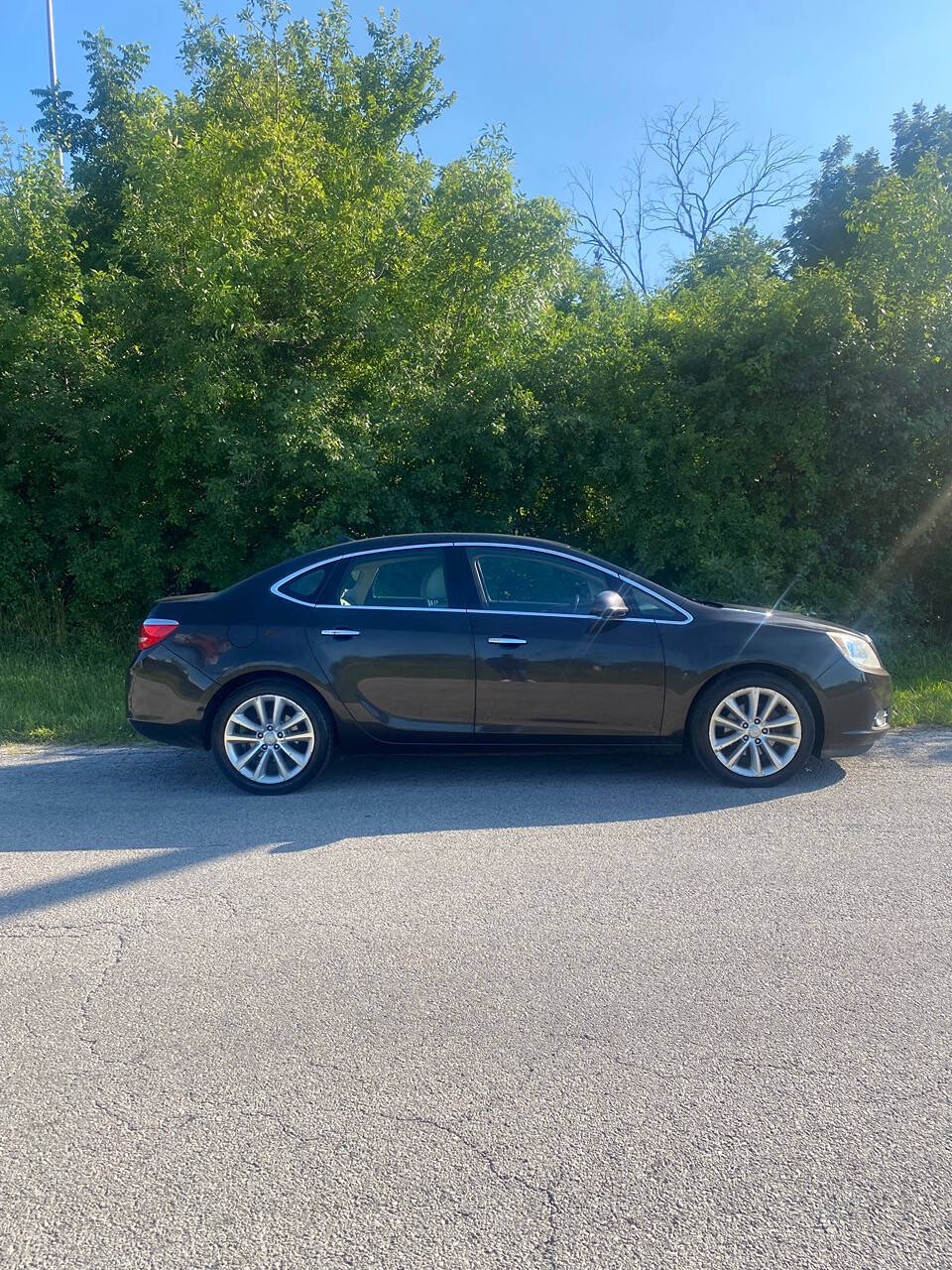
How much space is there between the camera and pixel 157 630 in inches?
275

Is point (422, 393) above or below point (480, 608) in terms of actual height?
above

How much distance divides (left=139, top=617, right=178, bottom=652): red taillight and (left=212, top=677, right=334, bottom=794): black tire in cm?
61

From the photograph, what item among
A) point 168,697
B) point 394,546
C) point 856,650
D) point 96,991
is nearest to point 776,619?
point 856,650

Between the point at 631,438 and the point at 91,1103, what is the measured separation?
8737 mm

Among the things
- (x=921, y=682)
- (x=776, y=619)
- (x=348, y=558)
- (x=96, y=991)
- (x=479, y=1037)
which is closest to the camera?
(x=479, y=1037)

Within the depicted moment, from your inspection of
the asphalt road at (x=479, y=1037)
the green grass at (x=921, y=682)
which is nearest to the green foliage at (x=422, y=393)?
the green grass at (x=921, y=682)

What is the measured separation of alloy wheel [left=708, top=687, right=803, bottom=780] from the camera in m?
6.79

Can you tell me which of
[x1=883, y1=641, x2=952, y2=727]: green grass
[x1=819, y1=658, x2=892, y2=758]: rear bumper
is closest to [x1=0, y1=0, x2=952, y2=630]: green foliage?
[x1=883, y1=641, x2=952, y2=727]: green grass

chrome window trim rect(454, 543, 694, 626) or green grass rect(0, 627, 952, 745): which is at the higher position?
chrome window trim rect(454, 543, 694, 626)

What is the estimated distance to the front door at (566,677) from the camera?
679 centimetres

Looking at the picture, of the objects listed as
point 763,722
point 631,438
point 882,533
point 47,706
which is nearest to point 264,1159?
point 763,722

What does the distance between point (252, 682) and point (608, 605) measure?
2.35m

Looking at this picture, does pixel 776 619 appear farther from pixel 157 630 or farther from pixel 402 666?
pixel 157 630

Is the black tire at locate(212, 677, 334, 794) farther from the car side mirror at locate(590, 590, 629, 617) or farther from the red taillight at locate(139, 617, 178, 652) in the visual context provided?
the car side mirror at locate(590, 590, 629, 617)
